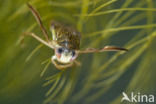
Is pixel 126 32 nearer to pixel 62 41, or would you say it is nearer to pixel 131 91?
pixel 131 91

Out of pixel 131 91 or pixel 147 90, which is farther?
pixel 147 90

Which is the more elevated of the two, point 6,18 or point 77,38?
point 6,18

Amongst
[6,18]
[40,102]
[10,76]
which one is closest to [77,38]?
[6,18]

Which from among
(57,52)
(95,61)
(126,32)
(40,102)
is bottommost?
(57,52)

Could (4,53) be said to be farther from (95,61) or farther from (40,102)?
(40,102)

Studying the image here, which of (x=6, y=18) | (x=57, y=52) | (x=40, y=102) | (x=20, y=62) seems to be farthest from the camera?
(x=40, y=102)

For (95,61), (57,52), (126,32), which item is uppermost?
(126,32)

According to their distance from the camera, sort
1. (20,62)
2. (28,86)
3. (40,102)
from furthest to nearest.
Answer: (40,102) → (28,86) → (20,62)

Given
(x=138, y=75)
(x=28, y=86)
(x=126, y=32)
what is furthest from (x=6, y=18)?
(x=126, y=32)

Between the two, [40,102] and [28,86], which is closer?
[28,86]
